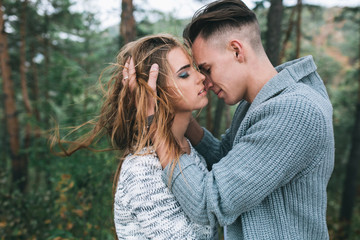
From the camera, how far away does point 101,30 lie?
11047 mm

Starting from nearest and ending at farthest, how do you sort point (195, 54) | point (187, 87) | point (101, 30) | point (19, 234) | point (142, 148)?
point (142, 148) < point (187, 87) < point (195, 54) < point (19, 234) < point (101, 30)

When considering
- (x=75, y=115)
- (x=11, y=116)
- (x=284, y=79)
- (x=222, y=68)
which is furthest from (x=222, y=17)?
(x=11, y=116)

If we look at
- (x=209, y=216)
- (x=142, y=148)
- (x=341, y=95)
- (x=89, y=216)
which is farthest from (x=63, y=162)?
(x=341, y=95)

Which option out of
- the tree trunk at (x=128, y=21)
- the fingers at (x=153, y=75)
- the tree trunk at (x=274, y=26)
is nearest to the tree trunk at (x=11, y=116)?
the tree trunk at (x=128, y=21)

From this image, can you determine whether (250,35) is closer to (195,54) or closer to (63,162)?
(195,54)

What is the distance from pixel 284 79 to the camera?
6.08ft

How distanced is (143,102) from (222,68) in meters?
0.69

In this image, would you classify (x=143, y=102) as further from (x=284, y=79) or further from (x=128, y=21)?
(x=128, y=21)

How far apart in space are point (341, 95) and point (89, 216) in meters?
12.5

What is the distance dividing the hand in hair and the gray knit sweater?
47 cm

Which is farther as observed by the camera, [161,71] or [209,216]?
[161,71]

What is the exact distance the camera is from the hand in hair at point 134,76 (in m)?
2.01

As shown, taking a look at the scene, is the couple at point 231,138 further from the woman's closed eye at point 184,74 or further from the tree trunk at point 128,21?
the tree trunk at point 128,21

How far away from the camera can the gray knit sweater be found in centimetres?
150
